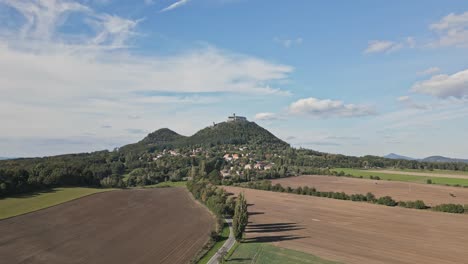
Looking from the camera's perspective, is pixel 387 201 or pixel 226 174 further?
pixel 226 174

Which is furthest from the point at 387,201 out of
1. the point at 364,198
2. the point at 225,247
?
the point at 225,247

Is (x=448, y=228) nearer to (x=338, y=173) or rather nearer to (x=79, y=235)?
(x=79, y=235)

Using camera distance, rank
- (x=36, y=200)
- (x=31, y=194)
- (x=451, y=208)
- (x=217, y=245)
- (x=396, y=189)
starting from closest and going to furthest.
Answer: (x=217, y=245) → (x=451, y=208) → (x=36, y=200) → (x=31, y=194) → (x=396, y=189)

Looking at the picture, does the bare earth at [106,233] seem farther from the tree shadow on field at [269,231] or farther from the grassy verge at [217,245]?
the tree shadow on field at [269,231]

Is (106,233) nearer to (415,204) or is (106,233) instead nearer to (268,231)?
(268,231)

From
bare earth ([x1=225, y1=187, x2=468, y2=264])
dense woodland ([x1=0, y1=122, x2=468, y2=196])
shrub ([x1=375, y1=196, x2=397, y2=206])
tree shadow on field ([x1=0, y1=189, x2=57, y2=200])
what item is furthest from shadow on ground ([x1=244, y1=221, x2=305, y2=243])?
dense woodland ([x1=0, y1=122, x2=468, y2=196])

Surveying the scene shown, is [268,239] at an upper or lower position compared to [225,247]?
upper

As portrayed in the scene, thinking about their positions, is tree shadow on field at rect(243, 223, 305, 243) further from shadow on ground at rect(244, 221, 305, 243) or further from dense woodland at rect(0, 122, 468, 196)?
dense woodland at rect(0, 122, 468, 196)

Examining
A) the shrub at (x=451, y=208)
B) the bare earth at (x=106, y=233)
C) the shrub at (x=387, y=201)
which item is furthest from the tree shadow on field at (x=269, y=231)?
the shrub at (x=451, y=208)
